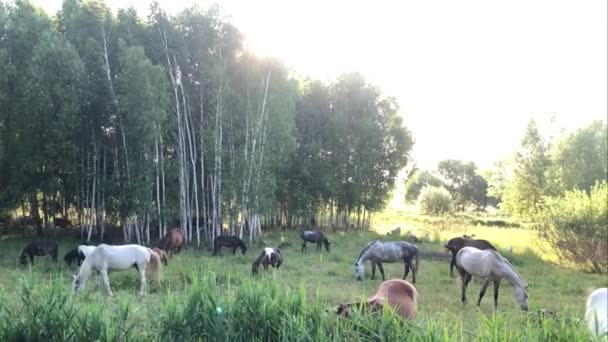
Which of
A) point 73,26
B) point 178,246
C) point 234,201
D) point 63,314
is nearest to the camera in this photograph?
point 63,314

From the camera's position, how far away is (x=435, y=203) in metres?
42.2

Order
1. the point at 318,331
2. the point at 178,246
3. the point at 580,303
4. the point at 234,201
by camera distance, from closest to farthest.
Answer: the point at 318,331 < the point at 580,303 < the point at 178,246 < the point at 234,201

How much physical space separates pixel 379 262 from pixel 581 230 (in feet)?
23.6

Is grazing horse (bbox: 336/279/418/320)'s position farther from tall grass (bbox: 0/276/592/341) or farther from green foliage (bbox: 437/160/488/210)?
green foliage (bbox: 437/160/488/210)

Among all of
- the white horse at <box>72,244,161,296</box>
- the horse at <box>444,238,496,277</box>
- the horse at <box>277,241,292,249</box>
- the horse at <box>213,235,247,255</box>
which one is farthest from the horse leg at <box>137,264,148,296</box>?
the horse at <box>277,241,292,249</box>

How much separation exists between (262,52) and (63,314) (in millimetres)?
14594

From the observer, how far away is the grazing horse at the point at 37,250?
12.9 metres

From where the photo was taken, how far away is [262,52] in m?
18.0

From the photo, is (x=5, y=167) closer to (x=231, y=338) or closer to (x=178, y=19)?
(x=178, y=19)

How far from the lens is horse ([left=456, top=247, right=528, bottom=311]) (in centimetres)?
912

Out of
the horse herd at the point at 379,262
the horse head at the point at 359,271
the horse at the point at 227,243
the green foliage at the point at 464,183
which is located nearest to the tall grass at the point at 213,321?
the horse herd at the point at 379,262

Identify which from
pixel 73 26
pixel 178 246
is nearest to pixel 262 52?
pixel 73 26

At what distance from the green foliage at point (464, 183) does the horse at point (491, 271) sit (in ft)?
165

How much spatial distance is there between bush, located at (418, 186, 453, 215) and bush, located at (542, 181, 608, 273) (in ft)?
83.1
